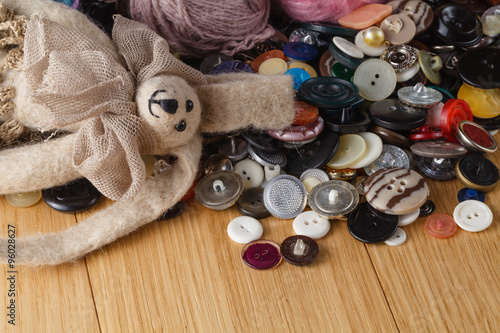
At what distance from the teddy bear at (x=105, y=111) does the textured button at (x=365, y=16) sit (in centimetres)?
36

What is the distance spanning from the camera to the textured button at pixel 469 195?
3.52 feet

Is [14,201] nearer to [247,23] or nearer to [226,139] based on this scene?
[226,139]

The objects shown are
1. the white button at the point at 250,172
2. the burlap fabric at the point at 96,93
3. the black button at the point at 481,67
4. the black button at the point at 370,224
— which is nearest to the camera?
the burlap fabric at the point at 96,93

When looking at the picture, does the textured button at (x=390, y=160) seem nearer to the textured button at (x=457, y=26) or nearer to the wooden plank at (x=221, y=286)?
the wooden plank at (x=221, y=286)

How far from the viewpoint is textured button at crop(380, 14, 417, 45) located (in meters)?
1.27

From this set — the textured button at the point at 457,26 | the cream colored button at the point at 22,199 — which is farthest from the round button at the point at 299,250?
the textured button at the point at 457,26

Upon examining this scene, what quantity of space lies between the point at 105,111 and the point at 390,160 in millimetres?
621

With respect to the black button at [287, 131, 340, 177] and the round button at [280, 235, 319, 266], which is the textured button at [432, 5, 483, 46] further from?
the round button at [280, 235, 319, 266]

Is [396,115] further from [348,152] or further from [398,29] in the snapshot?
[398,29]

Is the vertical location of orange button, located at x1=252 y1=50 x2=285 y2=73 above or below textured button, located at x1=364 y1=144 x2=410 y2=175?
above

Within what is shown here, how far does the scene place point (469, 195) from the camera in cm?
107

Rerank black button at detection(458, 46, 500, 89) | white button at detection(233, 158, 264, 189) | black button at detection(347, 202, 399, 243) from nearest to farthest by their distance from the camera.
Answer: black button at detection(347, 202, 399, 243) → white button at detection(233, 158, 264, 189) → black button at detection(458, 46, 500, 89)

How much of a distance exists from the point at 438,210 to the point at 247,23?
2.09 feet

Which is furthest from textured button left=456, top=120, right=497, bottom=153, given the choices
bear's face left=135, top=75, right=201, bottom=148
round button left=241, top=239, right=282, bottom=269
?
bear's face left=135, top=75, right=201, bottom=148
